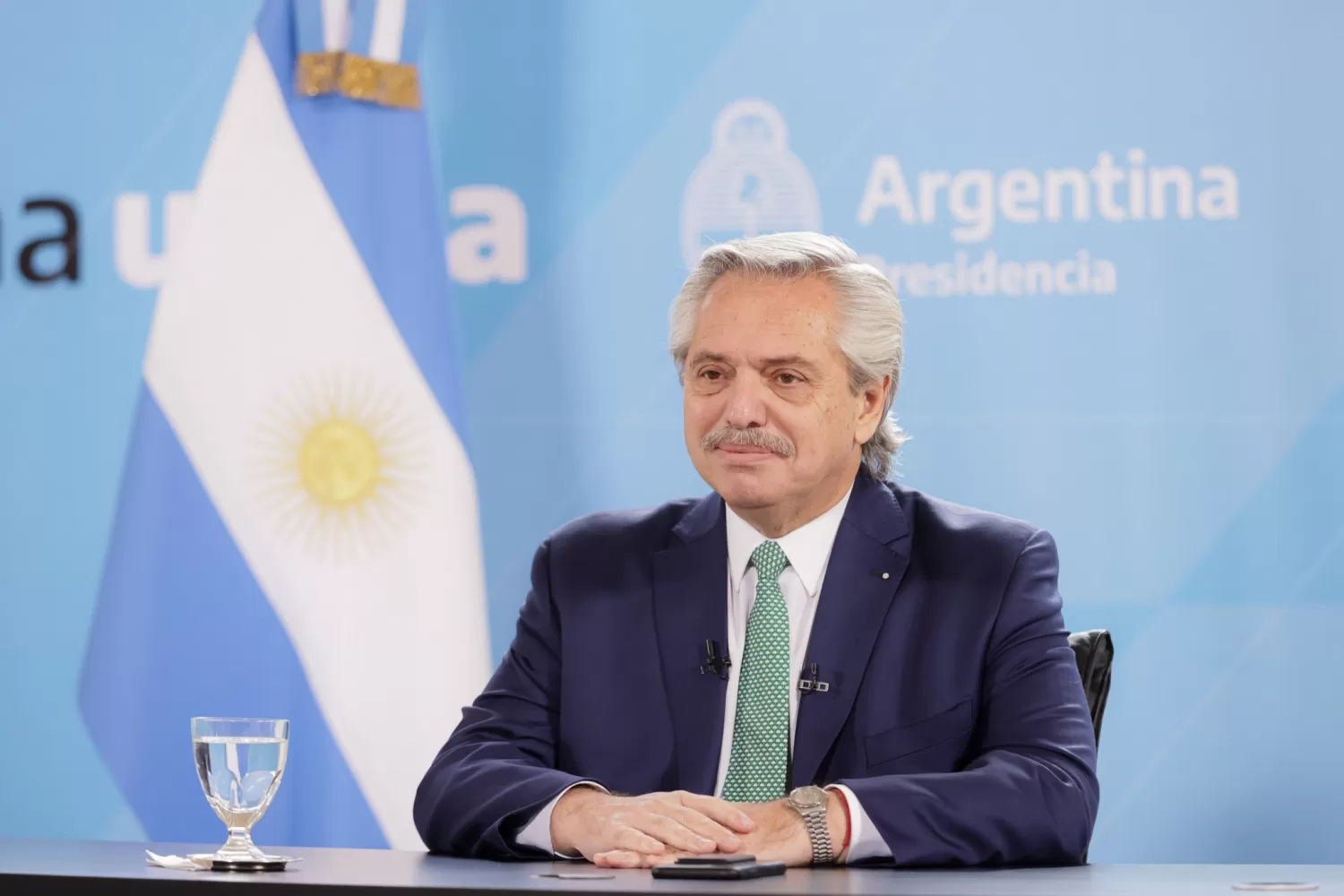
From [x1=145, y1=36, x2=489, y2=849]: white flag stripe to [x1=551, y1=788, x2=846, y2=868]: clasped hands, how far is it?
1969 millimetres

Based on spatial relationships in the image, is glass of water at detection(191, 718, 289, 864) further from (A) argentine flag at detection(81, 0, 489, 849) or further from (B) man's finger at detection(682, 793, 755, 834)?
(A) argentine flag at detection(81, 0, 489, 849)

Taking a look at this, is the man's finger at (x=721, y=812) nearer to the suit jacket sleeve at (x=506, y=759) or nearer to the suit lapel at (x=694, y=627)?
the suit jacket sleeve at (x=506, y=759)

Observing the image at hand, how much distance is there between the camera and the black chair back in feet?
8.51

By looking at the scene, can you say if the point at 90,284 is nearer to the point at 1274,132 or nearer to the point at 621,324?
the point at 621,324

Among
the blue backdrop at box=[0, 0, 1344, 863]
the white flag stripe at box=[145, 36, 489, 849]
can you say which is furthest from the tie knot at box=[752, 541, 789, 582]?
the white flag stripe at box=[145, 36, 489, 849]

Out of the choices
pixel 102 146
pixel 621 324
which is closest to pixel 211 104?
pixel 102 146

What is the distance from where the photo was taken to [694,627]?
101 inches

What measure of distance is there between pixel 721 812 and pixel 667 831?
8cm

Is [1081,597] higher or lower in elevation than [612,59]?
lower

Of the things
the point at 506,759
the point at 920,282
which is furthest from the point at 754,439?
the point at 920,282

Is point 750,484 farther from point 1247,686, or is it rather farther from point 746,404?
point 1247,686

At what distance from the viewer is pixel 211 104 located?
418 cm

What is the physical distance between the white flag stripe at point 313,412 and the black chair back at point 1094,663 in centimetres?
182

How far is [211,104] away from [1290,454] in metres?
2.91
